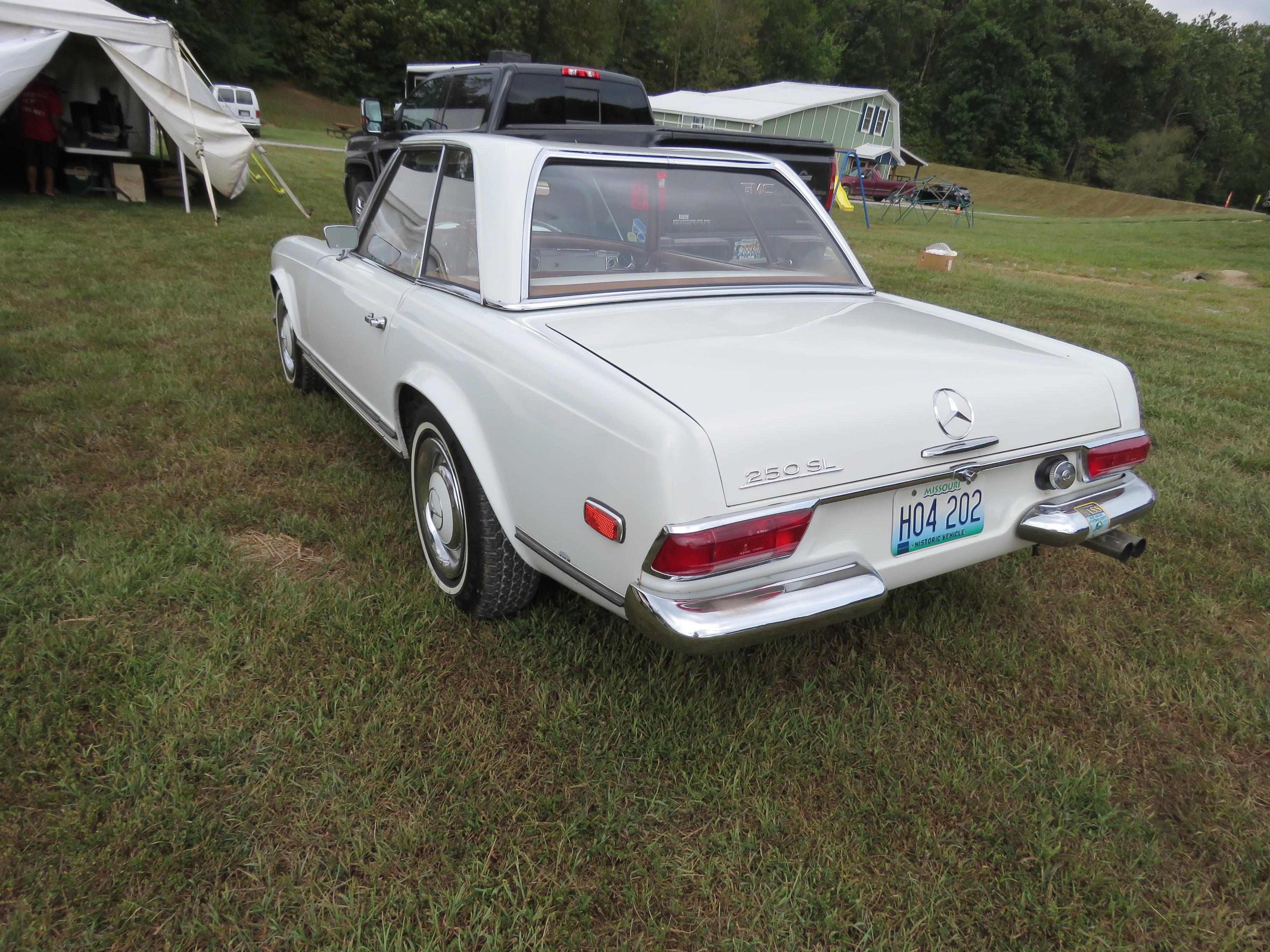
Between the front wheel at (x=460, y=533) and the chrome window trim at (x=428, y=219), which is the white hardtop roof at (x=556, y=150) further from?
the front wheel at (x=460, y=533)

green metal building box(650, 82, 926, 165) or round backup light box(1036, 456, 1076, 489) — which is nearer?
round backup light box(1036, 456, 1076, 489)

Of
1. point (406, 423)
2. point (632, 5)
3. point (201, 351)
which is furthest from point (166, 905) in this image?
point (632, 5)

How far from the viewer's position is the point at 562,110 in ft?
25.0

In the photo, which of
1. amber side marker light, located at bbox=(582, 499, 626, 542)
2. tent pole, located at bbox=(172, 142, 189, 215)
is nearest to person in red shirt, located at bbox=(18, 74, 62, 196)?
tent pole, located at bbox=(172, 142, 189, 215)

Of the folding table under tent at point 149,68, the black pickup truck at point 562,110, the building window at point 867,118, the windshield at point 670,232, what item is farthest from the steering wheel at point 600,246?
the building window at point 867,118

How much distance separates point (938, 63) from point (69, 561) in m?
79.4

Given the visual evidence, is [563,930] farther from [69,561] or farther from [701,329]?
[69,561]

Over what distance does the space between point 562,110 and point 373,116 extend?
294cm

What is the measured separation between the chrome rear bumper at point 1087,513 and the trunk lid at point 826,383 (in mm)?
207

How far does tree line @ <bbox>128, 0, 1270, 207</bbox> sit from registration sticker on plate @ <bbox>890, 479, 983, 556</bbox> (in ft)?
175

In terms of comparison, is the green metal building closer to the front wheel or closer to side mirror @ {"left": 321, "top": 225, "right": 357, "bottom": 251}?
side mirror @ {"left": 321, "top": 225, "right": 357, "bottom": 251}

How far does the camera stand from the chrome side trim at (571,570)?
1.88 m

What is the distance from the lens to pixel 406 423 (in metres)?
2.85

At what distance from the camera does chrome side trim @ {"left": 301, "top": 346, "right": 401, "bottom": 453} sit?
3.00 meters
